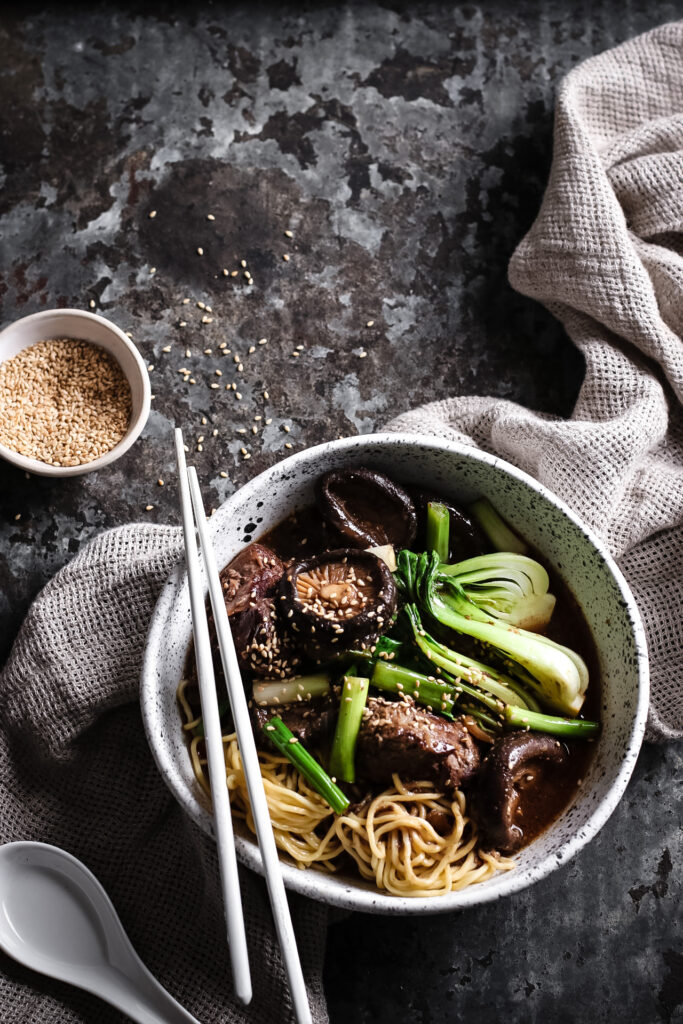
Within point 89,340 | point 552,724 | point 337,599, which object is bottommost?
point 552,724

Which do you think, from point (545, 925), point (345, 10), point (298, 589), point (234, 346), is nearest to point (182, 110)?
point (345, 10)

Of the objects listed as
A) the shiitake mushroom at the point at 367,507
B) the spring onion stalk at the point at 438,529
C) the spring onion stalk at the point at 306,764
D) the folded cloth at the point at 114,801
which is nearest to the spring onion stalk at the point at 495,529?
the spring onion stalk at the point at 438,529

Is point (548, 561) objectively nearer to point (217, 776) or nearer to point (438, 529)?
point (438, 529)

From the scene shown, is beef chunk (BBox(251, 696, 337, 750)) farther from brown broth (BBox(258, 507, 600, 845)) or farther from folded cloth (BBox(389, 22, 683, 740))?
folded cloth (BBox(389, 22, 683, 740))

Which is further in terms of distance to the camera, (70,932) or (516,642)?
(70,932)

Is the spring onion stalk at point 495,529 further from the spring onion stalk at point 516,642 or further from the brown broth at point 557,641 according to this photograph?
the spring onion stalk at point 516,642

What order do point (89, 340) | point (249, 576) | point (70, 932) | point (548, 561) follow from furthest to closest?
point (89, 340)
point (70, 932)
point (548, 561)
point (249, 576)

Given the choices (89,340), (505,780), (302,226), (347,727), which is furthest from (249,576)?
(302,226)
